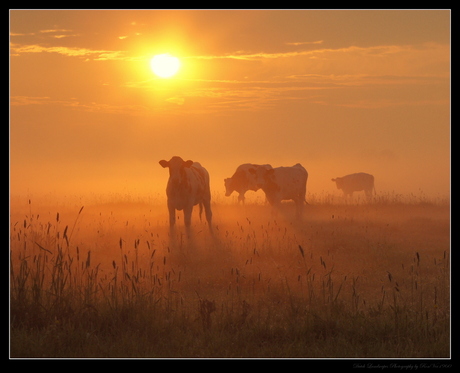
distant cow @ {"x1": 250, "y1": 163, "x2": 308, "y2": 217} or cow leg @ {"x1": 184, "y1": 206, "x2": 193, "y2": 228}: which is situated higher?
distant cow @ {"x1": 250, "y1": 163, "x2": 308, "y2": 217}

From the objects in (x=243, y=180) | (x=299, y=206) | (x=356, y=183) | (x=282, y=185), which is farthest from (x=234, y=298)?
(x=356, y=183)

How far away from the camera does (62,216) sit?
19.7 m

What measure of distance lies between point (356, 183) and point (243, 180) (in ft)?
52.4

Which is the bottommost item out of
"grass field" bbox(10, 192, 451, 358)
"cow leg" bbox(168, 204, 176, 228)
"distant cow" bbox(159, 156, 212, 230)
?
"grass field" bbox(10, 192, 451, 358)

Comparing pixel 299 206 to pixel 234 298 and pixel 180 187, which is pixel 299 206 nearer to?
pixel 180 187

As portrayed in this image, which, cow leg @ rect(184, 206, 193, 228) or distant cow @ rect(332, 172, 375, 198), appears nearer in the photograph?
cow leg @ rect(184, 206, 193, 228)

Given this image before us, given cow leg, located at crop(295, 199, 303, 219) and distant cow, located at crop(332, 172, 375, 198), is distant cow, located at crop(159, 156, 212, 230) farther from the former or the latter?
distant cow, located at crop(332, 172, 375, 198)

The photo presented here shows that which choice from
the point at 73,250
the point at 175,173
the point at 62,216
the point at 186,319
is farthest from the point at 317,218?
the point at 186,319

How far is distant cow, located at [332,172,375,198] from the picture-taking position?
125 feet

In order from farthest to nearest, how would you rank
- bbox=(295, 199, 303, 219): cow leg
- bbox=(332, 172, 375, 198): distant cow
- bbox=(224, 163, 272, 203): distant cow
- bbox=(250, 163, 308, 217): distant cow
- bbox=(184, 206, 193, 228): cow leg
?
bbox=(332, 172, 375, 198): distant cow → bbox=(224, 163, 272, 203): distant cow → bbox=(295, 199, 303, 219): cow leg → bbox=(250, 163, 308, 217): distant cow → bbox=(184, 206, 193, 228): cow leg

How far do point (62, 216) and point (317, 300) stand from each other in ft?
43.6

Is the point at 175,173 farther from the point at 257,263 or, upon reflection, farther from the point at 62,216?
the point at 62,216

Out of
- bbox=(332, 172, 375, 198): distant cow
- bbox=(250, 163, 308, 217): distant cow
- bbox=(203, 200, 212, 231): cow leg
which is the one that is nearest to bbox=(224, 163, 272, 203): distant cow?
bbox=(250, 163, 308, 217): distant cow

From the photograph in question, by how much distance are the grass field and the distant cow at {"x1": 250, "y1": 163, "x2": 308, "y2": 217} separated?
5.71 meters
